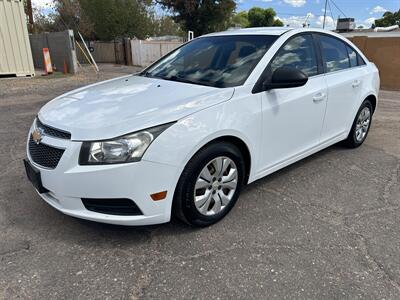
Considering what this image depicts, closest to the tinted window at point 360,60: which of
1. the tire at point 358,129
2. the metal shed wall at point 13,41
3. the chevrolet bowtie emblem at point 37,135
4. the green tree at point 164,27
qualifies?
the tire at point 358,129

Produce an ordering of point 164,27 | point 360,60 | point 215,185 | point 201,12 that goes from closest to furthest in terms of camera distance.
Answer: point 215,185 < point 360,60 < point 201,12 < point 164,27

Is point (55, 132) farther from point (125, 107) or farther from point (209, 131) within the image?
point (209, 131)

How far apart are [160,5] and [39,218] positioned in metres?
29.9

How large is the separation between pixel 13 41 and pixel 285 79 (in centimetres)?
1348

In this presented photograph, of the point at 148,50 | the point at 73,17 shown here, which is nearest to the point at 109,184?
the point at 148,50

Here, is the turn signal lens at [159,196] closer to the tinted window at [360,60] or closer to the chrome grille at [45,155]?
the chrome grille at [45,155]

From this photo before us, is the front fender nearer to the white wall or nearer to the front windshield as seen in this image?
the front windshield

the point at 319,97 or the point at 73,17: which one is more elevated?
the point at 73,17

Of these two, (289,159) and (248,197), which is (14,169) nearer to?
(248,197)

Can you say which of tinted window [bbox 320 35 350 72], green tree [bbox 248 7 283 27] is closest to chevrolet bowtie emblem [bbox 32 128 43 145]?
tinted window [bbox 320 35 350 72]

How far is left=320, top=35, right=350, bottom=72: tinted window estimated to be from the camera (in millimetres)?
4070

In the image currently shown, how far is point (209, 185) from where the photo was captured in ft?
9.53

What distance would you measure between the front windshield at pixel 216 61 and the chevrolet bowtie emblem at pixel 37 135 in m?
1.36

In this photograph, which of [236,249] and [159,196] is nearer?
[159,196]
